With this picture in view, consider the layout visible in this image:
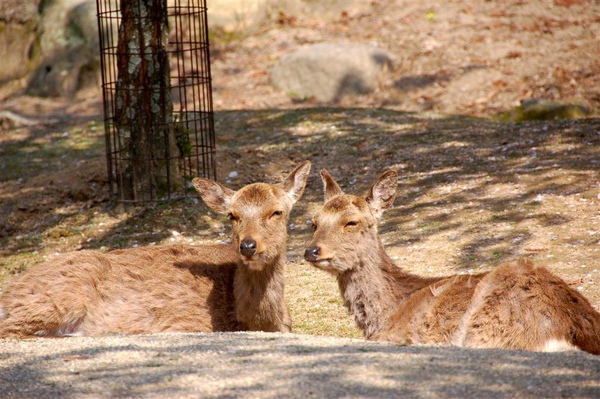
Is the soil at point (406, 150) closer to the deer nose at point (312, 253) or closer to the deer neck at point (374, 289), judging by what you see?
the deer neck at point (374, 289)

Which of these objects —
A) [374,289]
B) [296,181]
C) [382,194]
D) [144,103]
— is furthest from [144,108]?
[374,289]

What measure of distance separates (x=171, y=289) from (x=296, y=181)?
141cm

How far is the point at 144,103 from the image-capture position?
10.2m

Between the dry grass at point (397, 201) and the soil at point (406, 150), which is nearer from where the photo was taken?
the dry grass at point (397, 201)

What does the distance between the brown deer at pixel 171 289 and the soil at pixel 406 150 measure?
79cm

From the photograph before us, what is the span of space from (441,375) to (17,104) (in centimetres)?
1406

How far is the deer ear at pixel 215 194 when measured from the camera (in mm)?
7090

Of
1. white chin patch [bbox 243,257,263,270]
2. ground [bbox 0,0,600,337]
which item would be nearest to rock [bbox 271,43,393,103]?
ground [bbox 0,0,600,337]

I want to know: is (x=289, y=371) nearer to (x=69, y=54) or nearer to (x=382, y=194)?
(x=382, y=194)

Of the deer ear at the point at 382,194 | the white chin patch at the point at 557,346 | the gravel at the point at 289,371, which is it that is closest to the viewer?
the gravel at the point at 289,371

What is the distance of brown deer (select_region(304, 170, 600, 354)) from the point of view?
213 inches

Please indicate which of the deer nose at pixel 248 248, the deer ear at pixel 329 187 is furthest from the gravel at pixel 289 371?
the deer ear at pixel 329 187

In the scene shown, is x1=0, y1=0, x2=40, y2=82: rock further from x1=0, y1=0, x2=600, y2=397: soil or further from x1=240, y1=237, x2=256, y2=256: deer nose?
x1=240, y1=237, x2=256, y2=256: deer nose

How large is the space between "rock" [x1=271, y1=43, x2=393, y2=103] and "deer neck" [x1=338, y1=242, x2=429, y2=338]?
9754 mm
